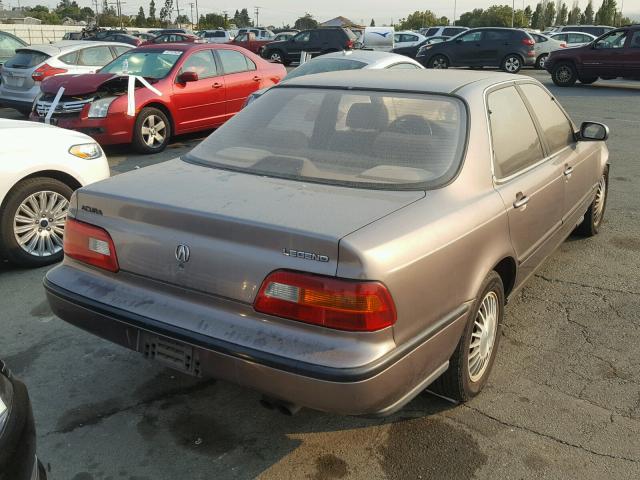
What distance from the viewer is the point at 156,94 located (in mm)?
9062

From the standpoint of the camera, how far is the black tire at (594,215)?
548 cm

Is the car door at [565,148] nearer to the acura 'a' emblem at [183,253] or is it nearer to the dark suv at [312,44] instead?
the acura 'a' emblem at [183,253]

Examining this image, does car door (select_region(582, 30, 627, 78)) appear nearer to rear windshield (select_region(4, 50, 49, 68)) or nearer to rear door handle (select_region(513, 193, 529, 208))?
rear windshield (select_region(4, 50, 49, 68))

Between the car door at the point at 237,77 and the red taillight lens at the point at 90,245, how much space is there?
7.39 m

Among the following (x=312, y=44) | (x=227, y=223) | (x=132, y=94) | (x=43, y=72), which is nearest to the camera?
(x=227, y=223)

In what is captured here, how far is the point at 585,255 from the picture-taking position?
17.2ft

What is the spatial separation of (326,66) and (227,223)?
22.8ft

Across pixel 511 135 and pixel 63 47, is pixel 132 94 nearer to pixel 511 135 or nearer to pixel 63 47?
pixel 63 47

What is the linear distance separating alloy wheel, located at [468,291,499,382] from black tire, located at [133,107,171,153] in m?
6.93

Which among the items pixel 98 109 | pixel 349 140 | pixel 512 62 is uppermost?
pixel 349 140

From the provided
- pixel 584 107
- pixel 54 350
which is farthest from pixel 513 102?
pixel 584 107

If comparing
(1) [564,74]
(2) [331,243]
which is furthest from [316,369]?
(1) [564,74]

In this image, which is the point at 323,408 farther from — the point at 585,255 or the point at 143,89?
the point at 143,89

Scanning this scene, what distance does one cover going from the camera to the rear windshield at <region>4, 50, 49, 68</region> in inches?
447
